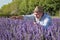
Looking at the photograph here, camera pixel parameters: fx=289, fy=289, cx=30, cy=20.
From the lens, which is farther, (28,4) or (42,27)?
(28,4)

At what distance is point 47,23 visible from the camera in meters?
3.92

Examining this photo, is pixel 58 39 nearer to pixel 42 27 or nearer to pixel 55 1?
pixel 42 27

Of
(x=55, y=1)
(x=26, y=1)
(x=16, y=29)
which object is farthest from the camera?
(x=26, y=1)

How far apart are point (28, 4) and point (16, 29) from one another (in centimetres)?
2518

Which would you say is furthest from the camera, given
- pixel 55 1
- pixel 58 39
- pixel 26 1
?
pixel 26 1

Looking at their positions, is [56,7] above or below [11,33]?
below

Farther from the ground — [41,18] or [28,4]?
[41,18]

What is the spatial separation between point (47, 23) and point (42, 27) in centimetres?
23

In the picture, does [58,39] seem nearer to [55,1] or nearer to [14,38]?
[14,38]

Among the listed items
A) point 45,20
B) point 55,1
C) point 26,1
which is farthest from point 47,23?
point 26,1

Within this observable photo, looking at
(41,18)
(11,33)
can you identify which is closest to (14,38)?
(11,33)

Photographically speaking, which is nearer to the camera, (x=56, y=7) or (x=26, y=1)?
(x=56, y=7)

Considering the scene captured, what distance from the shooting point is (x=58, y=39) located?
3.41 m

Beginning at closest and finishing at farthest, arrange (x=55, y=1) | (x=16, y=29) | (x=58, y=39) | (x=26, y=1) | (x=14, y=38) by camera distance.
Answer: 1. (x=58, y=39)
2. (x=14, y=38)
3. (x=16, y=29)
4. (x=55, y=1)
5. (x=26, y=1)
